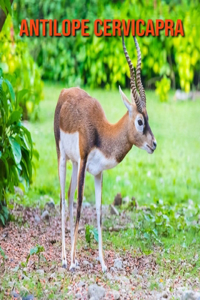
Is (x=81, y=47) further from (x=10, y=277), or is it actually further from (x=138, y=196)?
(x=10, y=277)

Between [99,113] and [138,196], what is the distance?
8.27 feet

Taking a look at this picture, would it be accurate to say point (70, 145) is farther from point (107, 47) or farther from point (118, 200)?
point (107, 47)

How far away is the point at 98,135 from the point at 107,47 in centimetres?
352

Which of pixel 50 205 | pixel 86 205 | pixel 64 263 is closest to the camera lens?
pixel 64 263

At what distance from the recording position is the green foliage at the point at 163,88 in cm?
673

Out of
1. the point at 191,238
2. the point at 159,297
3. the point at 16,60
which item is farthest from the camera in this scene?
the point at 16,60

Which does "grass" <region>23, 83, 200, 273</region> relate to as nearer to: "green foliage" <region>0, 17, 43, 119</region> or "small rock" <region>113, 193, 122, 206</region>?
"small rock" <region>113, 193, 122, 206</region>

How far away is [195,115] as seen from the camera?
6.89 m

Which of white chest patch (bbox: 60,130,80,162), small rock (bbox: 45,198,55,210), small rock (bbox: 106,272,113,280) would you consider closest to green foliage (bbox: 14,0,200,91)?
small rock (bbox: 45,198,55,210)

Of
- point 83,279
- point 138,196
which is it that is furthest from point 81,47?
point 83,279

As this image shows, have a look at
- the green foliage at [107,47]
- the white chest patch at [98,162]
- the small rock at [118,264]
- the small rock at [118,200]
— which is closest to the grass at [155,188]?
the small rock at [118,264]

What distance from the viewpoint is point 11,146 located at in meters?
3.67

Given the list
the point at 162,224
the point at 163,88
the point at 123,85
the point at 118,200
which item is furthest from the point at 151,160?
the point at 162,224

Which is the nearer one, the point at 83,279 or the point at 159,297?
the point at 159,297
